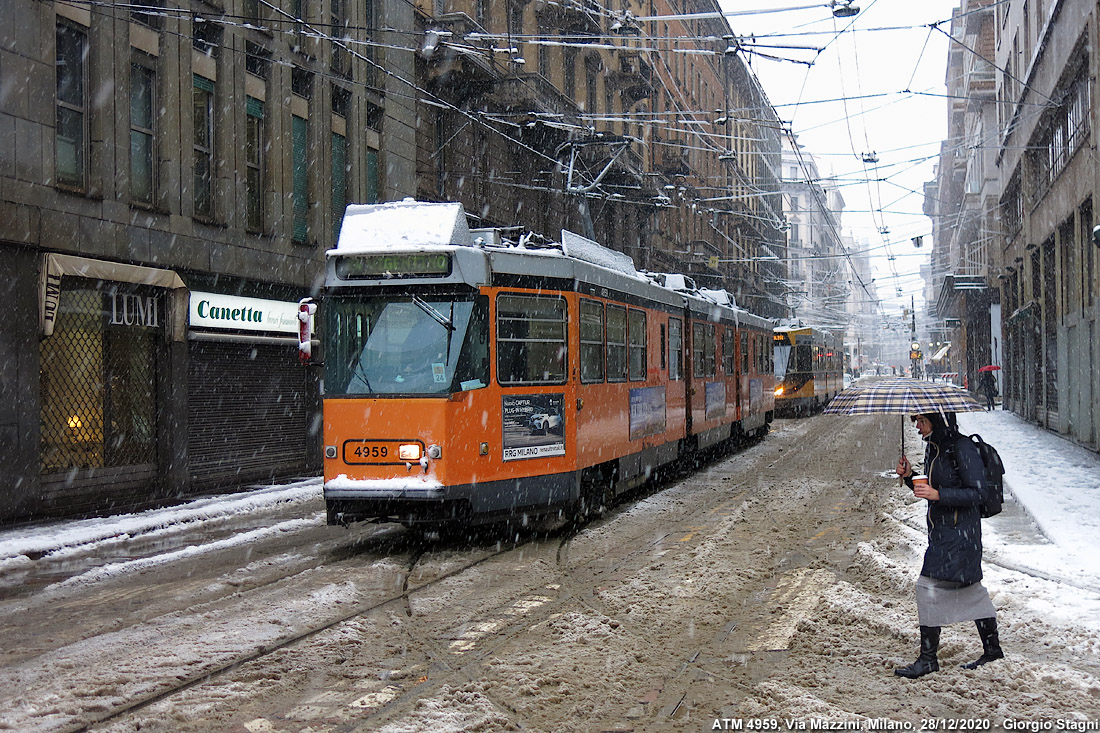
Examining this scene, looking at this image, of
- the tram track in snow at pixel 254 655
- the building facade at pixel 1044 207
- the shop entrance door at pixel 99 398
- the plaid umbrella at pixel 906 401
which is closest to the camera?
the tram track in snow at pixel 254 655

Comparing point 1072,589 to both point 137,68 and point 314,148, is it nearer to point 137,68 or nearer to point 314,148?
point 137,68

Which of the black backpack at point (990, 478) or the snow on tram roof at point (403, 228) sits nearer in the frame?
the black backpack at point (990, 478)

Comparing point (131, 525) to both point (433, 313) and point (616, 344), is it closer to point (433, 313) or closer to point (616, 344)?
point (433, 313)

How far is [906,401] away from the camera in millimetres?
6695

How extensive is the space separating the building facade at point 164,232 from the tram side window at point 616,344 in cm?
759

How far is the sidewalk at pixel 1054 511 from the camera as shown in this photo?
8.91 meters

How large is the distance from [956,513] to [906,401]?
3.44ft

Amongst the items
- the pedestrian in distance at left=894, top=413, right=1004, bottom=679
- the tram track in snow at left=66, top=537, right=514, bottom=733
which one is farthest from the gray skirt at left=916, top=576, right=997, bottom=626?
the tram track in snow at left=66, top=537, right=514, bottom=733

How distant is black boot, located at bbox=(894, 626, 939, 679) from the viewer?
5.86 m

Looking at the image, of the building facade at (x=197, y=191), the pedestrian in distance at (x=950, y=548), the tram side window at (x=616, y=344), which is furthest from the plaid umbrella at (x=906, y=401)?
the building facade at (x=197, y=191)

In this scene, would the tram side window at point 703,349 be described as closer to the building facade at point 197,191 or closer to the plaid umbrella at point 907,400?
the building facade at point 197,191

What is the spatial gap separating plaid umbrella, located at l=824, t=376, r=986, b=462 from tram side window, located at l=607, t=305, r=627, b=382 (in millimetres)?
4749

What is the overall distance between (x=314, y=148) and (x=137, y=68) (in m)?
4.89

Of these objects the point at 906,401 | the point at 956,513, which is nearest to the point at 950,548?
the point at 956,513
